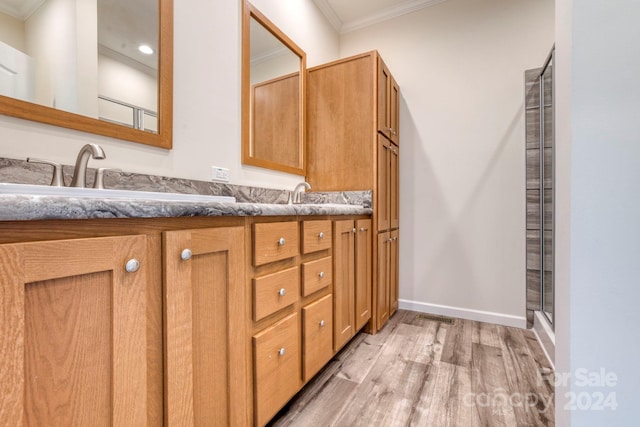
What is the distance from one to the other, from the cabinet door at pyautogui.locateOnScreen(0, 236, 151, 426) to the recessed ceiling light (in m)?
0.96

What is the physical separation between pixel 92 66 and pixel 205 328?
103 centimetres

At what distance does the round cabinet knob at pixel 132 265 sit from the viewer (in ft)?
1.94

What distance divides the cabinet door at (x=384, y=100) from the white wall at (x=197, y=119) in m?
0.88

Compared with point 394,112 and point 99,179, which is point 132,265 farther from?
point 394,112

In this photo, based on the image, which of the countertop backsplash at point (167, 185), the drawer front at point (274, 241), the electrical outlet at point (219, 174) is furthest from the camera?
the electrical outlet at point (219, 174)

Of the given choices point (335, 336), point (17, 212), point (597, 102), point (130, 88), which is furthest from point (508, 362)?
point (130, 88)

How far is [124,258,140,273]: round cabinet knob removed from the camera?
1.94ft

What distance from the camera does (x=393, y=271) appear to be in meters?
2.31

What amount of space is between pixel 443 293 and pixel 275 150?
1.77 metres

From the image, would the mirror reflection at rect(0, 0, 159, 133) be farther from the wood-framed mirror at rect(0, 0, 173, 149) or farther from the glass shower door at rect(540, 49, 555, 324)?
the glass shower door at rect(540, 49, 555, 324)

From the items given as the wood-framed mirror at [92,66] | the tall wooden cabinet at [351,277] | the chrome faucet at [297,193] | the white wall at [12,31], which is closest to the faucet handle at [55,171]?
the wood-framed mirror at [92,66]

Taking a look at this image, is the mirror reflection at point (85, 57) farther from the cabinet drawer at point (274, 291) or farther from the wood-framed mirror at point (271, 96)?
the cabinet drawer at point (274, 291)

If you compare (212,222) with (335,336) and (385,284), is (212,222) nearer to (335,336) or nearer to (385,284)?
(335,336)

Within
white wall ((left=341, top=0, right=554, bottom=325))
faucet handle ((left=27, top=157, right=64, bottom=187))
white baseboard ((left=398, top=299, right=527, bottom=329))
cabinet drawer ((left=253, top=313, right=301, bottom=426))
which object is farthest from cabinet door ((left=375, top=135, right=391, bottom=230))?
faucet handle ((left=27, top=157, right=64, bottom=187))
